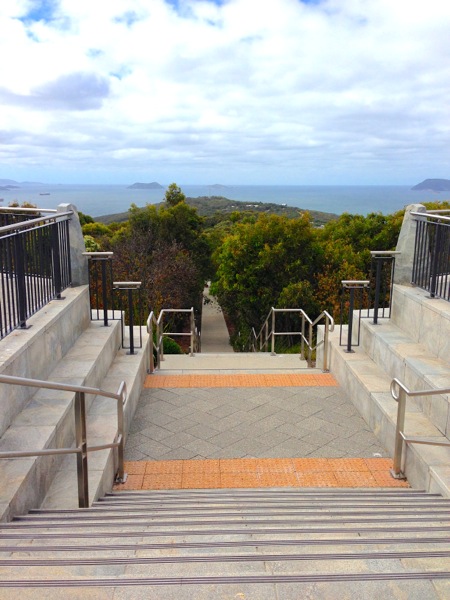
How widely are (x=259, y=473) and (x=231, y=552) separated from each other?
2552 mm

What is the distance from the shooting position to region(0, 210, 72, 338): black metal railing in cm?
520

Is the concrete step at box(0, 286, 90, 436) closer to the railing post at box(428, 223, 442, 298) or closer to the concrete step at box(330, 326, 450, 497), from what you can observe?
the concrete step at box(330, 326, 450, 497)

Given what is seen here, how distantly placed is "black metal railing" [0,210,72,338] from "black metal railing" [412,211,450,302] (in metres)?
4.85

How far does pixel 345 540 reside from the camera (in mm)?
2740

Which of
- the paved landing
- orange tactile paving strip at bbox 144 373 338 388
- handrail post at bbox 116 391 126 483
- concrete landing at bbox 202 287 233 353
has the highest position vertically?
handrail post at bbox 116 391 126 483

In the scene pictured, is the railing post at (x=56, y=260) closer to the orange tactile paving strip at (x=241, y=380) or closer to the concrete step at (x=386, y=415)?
the orange tactile paving strip at (x=241, y=380)

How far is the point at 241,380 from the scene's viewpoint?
25.9 feet

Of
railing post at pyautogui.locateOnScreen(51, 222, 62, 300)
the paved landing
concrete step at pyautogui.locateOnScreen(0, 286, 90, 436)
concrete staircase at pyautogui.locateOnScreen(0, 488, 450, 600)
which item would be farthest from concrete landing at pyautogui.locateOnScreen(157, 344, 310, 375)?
concrete staircase at pyautogui.locateOnScreen(0, 488, 450, 600)

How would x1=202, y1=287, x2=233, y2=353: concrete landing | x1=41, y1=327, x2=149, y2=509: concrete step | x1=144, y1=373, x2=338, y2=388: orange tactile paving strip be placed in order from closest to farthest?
1. x1=41, y1=327, x2=149, y2=509: concrete step
2. x1=144, y1=373, x2=338, y2=388: orange tactile paving strip
3. x1=202, y1=287, x2=233, y2=353: concrete landing

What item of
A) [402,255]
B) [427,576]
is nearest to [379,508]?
[427,576]

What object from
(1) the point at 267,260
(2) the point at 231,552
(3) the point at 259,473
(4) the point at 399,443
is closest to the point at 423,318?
(4) the point at 399,443

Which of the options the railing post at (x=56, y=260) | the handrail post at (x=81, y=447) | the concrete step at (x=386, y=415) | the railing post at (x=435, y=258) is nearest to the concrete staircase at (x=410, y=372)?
the concrete step at (x=386, y=415)

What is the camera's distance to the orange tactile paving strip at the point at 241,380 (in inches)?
303

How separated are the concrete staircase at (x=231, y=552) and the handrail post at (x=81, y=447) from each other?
0.57 feet
